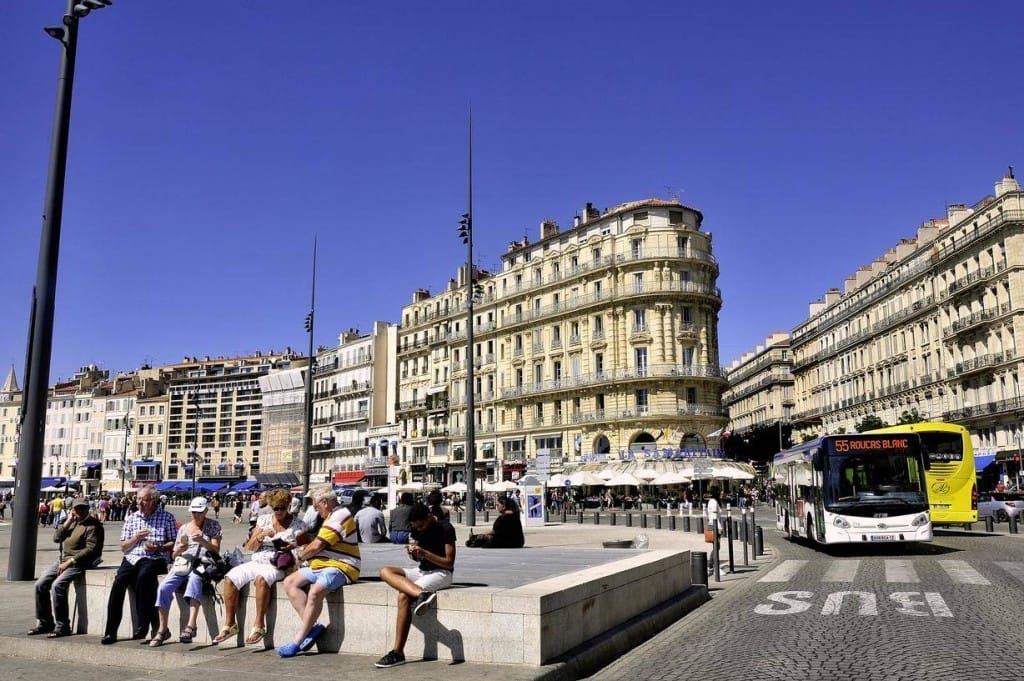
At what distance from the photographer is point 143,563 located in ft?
25.3

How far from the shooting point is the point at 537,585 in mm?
7277

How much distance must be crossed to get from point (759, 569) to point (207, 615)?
36.7 feet

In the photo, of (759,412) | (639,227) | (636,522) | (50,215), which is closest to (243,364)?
(759,412)

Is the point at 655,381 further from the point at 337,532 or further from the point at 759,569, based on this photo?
the point at 337,532

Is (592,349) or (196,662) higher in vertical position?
(592,349)

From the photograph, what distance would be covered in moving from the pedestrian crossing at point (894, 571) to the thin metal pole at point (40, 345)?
1070 centimetres

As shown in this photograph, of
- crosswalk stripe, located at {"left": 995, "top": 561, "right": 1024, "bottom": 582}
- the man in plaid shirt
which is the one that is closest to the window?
crosswalk stripe, located at {"left": 995, "top": 561, "right": 1024, "bottom": 582}

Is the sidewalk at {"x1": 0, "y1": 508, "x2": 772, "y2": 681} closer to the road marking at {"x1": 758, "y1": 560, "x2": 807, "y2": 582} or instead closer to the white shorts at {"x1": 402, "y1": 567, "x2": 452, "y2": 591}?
the white shorts at {"x1": 402, "y1": 567, "x2": 452, "y2": 591}

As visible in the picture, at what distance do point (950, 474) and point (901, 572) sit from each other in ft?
29.3

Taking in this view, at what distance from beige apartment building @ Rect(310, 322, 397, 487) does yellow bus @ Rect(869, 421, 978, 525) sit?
59636mm

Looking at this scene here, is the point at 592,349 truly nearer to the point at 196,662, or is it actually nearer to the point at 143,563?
the point at 143,563

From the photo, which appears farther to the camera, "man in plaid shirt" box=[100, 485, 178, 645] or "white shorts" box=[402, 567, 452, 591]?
"man in plaid shirt" box=[100, 485, 178, 645]

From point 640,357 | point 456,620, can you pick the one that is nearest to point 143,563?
point 456,620

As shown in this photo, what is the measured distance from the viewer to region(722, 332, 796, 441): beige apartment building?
9412cm
